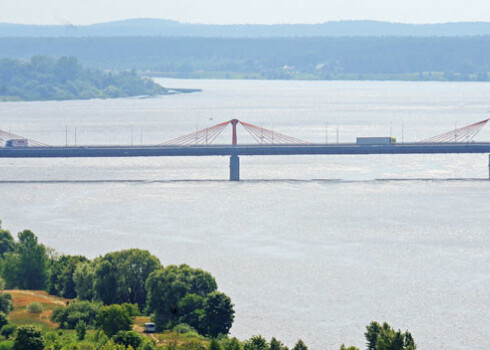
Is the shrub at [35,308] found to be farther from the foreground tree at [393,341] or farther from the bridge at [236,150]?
the bridge at [236,150]

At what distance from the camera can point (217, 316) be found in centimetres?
5722

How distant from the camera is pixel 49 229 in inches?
3519

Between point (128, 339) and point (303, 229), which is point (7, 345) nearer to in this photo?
point (128, 339)

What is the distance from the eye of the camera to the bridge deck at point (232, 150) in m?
127

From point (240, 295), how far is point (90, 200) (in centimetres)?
4148

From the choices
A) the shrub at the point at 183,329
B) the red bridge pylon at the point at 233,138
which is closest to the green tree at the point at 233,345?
the shrub at the point at 183,329

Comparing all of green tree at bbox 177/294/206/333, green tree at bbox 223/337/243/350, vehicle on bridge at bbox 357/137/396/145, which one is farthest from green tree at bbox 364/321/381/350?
vehicle on bridge at bbox 357/137/396/145

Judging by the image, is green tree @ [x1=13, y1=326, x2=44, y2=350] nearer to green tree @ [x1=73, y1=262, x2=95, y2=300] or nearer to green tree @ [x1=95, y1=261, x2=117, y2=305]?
green tree @ [x1=95, y1=261, x2=117, y2=305]

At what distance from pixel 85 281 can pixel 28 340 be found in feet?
42.7

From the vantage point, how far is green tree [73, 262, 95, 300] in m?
63.2

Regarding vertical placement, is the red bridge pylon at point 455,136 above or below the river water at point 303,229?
above

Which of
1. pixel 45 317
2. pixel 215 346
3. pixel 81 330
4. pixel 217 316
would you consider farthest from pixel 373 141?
pixel 215 346

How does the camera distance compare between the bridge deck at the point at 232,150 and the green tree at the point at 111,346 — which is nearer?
the green tree at the point at 111,346

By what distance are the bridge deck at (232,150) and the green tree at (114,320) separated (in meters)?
70.6
